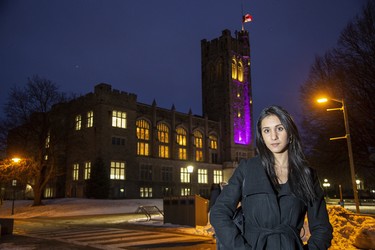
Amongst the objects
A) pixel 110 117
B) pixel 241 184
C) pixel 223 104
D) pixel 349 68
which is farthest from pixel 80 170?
pixel 241 184

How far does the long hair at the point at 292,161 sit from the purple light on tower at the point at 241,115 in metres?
59.4

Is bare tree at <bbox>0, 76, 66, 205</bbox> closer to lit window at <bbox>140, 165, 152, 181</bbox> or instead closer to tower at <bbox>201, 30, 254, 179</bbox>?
lit window at <bbox>140, 165, 152, 181</bbox>

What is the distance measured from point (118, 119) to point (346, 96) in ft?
97.6

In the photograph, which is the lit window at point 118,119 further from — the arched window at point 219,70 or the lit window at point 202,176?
the arched window at point 219,70

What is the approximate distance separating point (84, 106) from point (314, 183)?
45443 millimetres

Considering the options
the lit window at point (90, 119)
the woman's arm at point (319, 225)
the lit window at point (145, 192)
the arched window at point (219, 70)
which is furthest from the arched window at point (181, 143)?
the woman's arm at point (319, 225)

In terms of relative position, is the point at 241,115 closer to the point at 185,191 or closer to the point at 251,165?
the point at 185,191

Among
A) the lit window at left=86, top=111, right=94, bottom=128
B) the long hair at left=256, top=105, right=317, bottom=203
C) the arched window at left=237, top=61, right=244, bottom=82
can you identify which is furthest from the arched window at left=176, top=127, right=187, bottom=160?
the long hair at left=256, top=105, right=317, bottom=203

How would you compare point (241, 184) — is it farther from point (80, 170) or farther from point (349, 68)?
point (80, 170)

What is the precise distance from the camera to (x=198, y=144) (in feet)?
189

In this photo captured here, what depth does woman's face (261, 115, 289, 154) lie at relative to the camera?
269 centimetres

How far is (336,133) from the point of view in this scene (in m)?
24.6

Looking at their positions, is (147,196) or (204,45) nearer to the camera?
(147,196)

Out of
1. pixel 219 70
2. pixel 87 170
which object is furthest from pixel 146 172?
pixel 219 70
